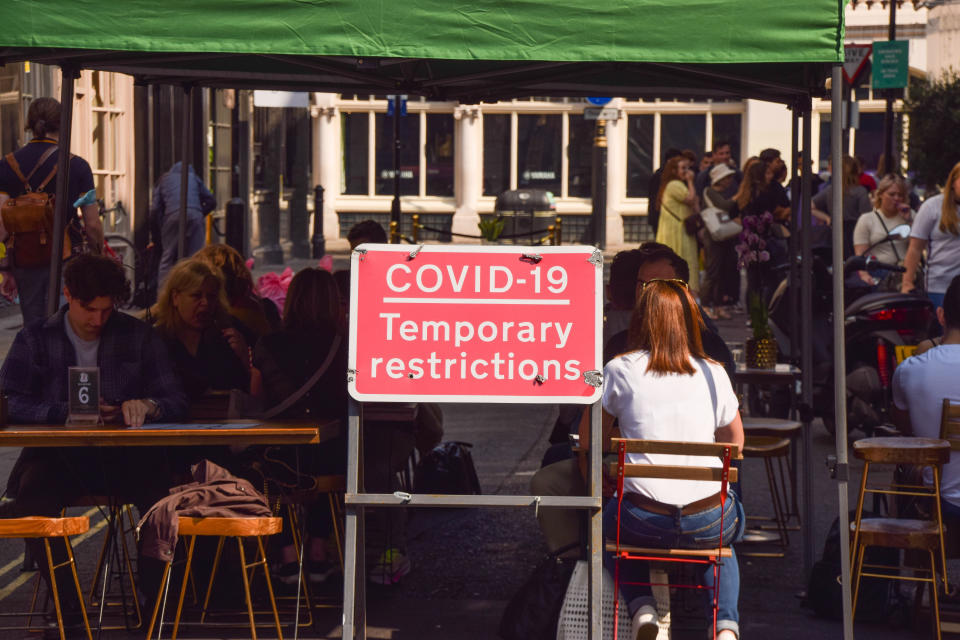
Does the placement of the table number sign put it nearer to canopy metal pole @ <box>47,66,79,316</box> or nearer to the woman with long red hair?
canopy metal pole @ <box>47,66,79,316</box>

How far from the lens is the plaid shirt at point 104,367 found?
6008 mm

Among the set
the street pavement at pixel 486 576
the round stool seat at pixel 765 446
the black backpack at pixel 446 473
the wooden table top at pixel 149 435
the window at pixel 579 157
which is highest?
the window at pixel 579 157

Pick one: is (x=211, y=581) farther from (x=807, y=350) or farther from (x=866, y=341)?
(x=866, y=341)

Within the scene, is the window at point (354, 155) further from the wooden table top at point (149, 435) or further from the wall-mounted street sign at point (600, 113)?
the wooden table top at point (149, 435)

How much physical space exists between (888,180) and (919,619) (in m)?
6.97

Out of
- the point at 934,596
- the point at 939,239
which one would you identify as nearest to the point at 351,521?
the point at 934,596

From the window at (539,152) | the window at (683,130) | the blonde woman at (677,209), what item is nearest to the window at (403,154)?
the window at (539,152)

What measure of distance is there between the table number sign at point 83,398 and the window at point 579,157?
26.1 meters

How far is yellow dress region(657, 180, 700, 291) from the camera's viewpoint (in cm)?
1722

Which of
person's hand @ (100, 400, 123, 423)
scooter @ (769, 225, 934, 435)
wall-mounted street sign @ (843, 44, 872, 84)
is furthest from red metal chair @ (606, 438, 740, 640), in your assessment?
wall-mounted street sign @ (843, 44, 872, 84)

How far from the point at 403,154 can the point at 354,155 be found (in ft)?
3.42

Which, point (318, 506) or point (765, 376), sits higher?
point (765, 376)

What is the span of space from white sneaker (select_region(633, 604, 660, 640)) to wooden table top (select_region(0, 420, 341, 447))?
4.52ft

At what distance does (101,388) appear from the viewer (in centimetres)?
611
